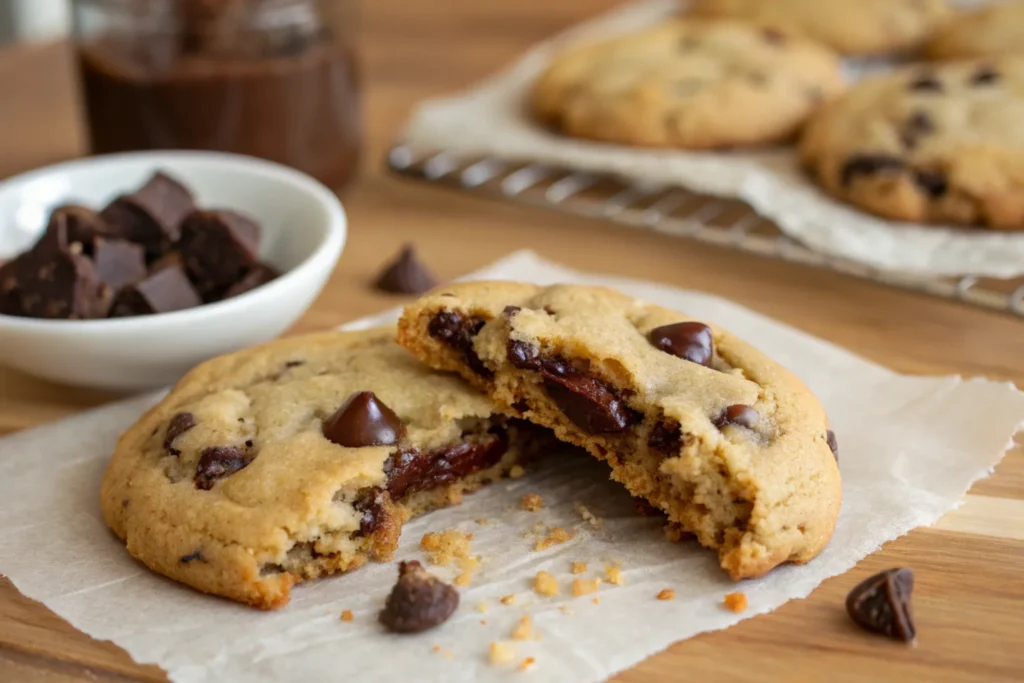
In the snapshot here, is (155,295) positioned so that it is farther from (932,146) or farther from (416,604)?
(932,146)

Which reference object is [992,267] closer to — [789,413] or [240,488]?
[789,413]

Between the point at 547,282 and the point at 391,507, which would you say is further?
the point at 547,282

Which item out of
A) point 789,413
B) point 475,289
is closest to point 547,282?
point 475,289

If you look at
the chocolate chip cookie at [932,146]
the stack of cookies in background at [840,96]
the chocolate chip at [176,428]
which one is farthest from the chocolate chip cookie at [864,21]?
the chocolate chip at [176,428]

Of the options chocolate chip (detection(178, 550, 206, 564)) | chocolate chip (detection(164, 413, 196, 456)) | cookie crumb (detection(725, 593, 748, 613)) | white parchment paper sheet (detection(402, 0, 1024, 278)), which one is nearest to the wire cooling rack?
white parchment paper sheet (detection(402, 0, 1024, 278))

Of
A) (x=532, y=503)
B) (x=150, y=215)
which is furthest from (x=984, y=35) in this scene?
(x=150, y=215)
